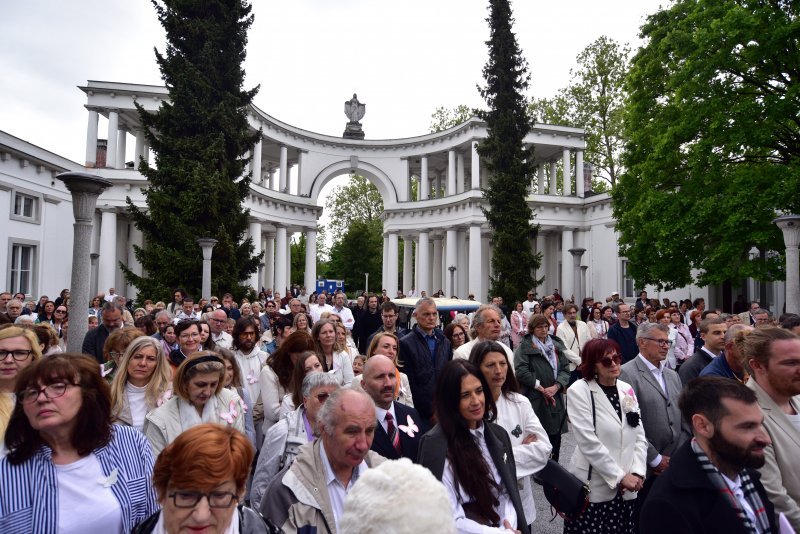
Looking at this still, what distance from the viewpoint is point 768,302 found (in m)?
24.2

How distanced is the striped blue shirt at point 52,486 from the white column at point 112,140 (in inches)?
1198

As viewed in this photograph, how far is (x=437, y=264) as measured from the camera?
45656 millimetres

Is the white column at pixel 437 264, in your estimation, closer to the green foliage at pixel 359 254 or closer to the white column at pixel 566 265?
the green foliage at pixel 359 254

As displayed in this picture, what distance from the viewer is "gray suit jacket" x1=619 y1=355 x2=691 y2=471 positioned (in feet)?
15.1

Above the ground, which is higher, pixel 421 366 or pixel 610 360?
pixel 610 360

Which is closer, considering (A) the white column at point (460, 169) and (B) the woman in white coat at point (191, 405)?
(B) the woman in white coat at point (191, 405)

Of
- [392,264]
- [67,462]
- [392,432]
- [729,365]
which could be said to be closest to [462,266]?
[392,264]

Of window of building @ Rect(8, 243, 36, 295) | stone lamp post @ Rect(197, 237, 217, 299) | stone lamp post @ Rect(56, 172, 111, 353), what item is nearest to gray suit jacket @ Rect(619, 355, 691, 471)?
stone lamp post @ Rect(56, 172, 111, 353)

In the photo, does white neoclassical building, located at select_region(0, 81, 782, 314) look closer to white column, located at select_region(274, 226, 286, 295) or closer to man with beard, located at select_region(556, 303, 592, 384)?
white column, located at select_region(274, 226, 286, 295)

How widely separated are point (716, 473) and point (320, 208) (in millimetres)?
37994

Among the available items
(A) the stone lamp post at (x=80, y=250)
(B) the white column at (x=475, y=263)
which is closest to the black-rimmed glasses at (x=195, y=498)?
(A) the stone lamp post at (x=80, y=250)

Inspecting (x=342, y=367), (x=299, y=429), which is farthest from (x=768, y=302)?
(x=299, y=429)

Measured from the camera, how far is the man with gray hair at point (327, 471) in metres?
2.63

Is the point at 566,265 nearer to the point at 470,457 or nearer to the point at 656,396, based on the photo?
the point at 656,396
